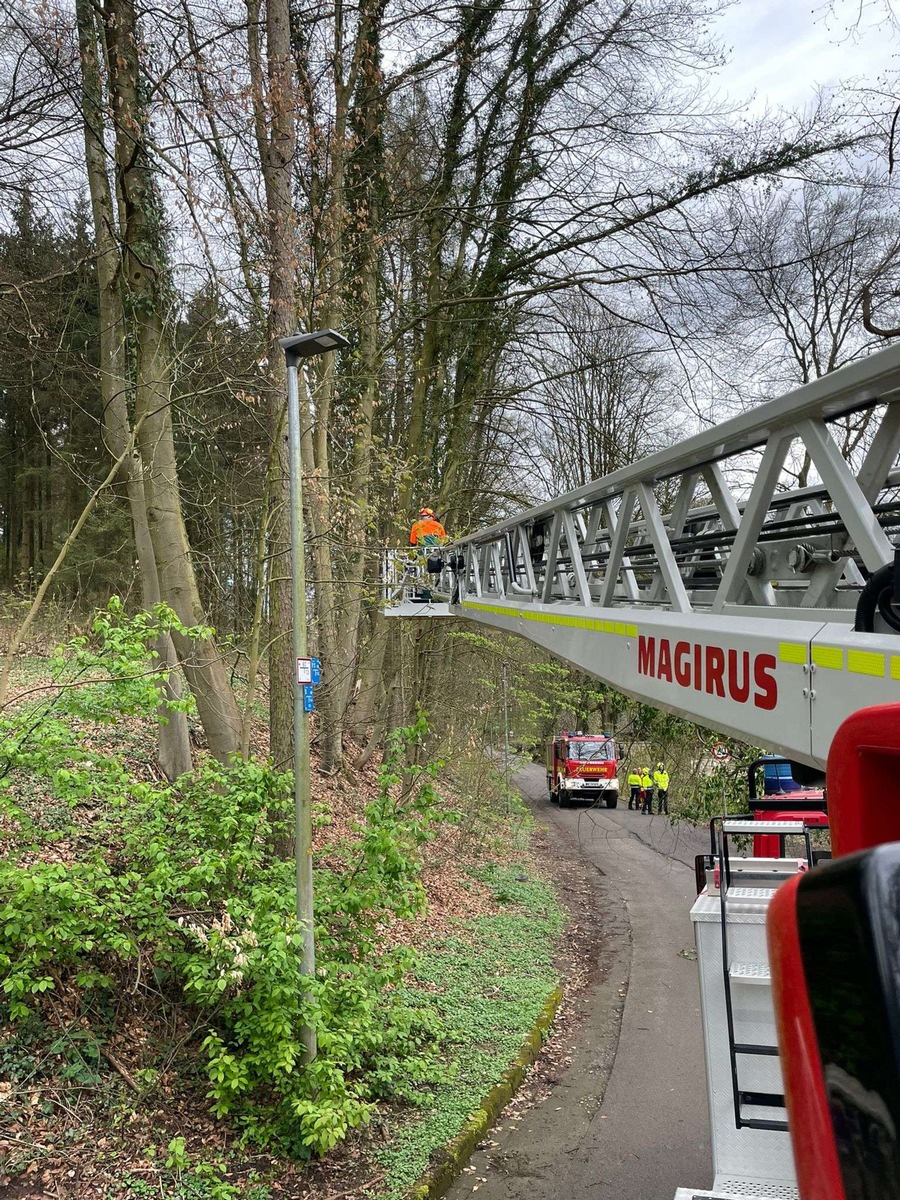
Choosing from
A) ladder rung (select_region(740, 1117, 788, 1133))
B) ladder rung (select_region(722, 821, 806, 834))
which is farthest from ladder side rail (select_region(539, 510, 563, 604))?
ladder rung (select_region(740, 1117, 788, 1133))

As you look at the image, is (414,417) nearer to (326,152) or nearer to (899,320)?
(326,152)

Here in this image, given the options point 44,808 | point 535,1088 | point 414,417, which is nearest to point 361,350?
point 414,417

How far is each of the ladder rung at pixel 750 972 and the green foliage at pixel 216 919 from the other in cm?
319

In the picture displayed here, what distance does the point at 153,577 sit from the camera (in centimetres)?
1007

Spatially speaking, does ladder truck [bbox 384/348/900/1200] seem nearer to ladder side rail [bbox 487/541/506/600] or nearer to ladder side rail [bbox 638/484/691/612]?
ladder side rail [bbox 638/484/691/612]

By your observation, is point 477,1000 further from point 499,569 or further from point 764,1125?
point 764,1125

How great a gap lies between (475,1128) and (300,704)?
392cm

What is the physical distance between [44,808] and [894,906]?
8922 millimetres

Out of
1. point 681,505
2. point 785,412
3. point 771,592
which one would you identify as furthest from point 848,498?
point 681,505

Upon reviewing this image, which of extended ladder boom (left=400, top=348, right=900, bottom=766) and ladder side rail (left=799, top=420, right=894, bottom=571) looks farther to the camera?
ladder side rail (left=799, top=420, right=894, bottom=571)

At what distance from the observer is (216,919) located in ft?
22.9

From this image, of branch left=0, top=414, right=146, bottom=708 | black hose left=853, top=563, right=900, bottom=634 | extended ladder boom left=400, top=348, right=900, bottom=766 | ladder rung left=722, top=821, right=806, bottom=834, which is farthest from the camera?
branch left=0, top=414, right=146, bottom=708

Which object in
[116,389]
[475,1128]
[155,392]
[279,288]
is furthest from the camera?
[116,389]

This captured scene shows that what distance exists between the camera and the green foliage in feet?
20.2
